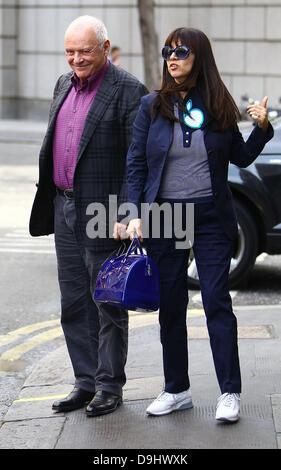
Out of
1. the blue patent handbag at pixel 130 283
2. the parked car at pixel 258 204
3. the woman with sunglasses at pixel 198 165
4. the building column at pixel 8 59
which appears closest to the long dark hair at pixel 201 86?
the woman with sunglasses at pixel 198 165

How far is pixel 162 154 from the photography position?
4430 millimetres

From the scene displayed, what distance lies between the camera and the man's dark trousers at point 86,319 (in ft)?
15.4

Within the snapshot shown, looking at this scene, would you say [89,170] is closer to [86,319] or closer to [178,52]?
[178,52]

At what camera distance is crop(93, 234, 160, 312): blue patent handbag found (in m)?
4.32

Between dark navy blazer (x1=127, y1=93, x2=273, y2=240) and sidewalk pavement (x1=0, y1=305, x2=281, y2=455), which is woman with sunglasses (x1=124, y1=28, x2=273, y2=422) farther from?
sidewalk pavement (x1=0, y1=305, x2=281, y2=455)

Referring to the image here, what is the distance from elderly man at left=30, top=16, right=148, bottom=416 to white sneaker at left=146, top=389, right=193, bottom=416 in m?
0.21

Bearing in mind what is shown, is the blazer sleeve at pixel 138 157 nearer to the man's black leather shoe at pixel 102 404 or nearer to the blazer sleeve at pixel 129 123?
the blazer sleeve at pixel 129 123

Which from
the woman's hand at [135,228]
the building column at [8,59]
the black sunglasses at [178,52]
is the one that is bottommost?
the building column at [8,59]

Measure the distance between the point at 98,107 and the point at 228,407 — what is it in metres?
1.54

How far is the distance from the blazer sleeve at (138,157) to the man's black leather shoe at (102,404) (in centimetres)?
92

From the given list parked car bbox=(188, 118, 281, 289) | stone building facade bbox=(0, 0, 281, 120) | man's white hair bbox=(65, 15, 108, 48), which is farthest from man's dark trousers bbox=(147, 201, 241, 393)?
stone building facade bbox=(0, 0, 281, 120)

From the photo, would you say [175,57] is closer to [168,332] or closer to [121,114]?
[121,114]

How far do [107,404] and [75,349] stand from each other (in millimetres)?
400

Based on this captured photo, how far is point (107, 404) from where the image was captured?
4.67 metres
